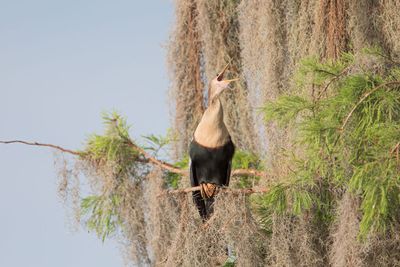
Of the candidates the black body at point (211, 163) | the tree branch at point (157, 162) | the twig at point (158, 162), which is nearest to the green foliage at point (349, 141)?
the black body at point (211, 163)

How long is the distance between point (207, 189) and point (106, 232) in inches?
37.2

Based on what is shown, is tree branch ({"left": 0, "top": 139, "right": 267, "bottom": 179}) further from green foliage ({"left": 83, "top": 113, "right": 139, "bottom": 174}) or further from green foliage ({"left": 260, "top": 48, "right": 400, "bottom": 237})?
green foliage ({"left": 260, "top": 48, "right": 400, "bottom": 237})

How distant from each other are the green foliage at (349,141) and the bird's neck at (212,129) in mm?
591

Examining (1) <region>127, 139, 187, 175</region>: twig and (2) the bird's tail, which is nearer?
(2) the bird's tail

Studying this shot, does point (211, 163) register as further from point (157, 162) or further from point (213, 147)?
point (157, 162)

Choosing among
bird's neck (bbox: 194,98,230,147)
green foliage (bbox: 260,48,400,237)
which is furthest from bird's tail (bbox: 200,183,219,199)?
green foliage (bbox: 260,48,400,237)

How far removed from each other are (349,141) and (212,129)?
42.7 inches

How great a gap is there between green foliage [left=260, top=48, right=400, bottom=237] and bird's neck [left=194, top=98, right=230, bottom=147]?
59cm

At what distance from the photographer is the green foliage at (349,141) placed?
3.61m

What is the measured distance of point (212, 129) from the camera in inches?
186

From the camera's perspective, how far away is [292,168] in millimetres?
4527

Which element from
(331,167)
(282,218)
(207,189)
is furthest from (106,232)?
(331,167)

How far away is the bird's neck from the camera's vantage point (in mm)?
4691

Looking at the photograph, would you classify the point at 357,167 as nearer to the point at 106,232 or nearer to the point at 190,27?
the point at 106,232
